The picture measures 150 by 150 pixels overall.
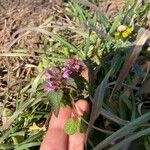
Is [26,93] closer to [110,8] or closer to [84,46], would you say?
[84,46]

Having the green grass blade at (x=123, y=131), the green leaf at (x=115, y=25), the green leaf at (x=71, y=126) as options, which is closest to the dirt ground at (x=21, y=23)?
the green leaf at (x=115, y=25)

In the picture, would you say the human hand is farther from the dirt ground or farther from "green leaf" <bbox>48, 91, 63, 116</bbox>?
the dirt ground

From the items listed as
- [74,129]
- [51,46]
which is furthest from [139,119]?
[51,46]

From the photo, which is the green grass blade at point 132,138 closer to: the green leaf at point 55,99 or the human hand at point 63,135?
the human hand at point 63,135

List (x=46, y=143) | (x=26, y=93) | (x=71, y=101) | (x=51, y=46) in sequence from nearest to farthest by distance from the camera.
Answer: (x=46, y=143), (x=71, y=101), (x=26, y=93), (x=51, y=46)

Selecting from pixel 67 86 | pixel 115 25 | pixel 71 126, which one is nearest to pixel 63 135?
pixel 71 126

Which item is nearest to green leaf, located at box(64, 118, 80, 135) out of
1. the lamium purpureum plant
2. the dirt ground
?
the lamium purpureum plant
